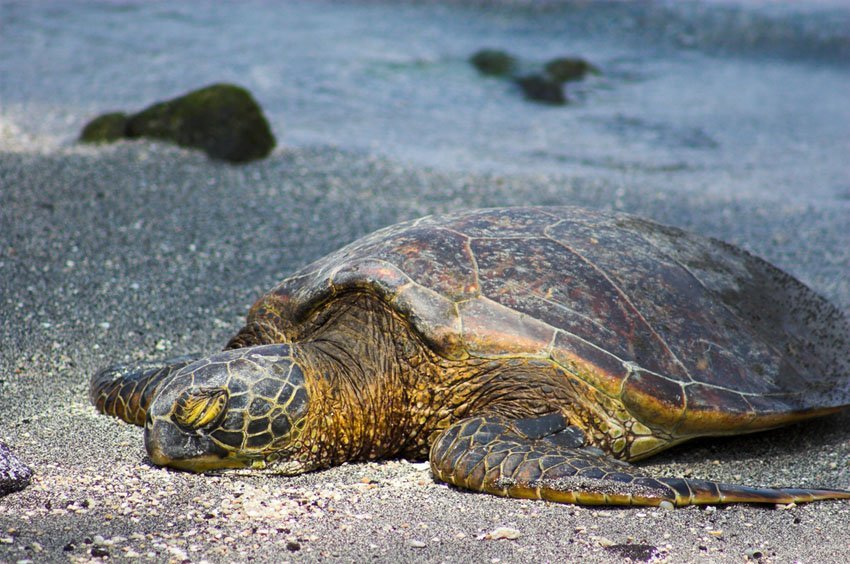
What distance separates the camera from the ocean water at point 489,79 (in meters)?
9.67

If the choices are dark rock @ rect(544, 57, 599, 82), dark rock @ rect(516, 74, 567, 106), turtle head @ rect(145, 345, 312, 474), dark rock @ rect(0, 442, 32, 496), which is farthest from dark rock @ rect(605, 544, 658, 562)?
dark rock @ rect(544, 57, 599, 82)

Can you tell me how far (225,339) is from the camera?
14.8 feet

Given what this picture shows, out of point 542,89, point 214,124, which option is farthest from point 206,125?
point 542,89

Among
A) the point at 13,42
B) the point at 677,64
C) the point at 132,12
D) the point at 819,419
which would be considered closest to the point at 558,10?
the point at 677,64

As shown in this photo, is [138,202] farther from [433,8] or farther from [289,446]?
[433,8]

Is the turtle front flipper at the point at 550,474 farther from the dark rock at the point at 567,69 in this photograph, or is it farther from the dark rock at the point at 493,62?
the dark rock at the point at 493,62

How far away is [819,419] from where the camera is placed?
3947mm

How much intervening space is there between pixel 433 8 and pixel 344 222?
15.3 metres

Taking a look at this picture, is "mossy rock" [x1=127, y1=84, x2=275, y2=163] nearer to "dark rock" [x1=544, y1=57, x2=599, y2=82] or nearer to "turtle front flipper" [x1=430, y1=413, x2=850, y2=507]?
"turtle front flipper" [x1=430, y1=413, x2=850, y2=507]

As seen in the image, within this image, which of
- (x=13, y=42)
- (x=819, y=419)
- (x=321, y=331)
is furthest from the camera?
(x=13, y=42)

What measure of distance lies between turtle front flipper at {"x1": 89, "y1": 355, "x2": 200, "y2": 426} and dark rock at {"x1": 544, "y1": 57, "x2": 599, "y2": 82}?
39.5ft

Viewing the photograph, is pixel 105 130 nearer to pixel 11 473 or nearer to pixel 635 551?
pixel 11 473

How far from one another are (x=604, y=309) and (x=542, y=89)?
11.0 m

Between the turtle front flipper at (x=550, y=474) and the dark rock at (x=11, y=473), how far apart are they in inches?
Answer: 52.7
